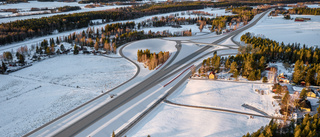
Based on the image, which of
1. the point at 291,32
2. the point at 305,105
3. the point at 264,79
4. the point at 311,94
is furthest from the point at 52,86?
the point at 291,32

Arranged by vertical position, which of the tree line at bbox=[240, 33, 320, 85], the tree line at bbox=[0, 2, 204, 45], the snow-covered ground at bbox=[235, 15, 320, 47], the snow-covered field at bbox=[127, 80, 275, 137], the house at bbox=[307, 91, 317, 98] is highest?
the tree line at bbox=[0, 2, 204, 45]

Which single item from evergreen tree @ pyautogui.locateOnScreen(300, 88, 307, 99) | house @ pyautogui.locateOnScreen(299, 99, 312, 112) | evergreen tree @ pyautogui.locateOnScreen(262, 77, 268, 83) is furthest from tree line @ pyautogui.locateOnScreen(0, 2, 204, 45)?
house @ pyautogui.locateOnScreen(299, 99, 312, 112)

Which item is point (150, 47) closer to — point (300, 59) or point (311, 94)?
point (300, 59)

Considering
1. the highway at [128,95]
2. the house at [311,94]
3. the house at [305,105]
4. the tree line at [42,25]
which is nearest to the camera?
the highway at [128,95]

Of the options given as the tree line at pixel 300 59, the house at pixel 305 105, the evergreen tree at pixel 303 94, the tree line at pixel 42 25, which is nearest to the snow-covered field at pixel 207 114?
the house at pixel 305 105

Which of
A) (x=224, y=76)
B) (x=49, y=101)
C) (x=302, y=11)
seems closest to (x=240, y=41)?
(x=224, y=76)

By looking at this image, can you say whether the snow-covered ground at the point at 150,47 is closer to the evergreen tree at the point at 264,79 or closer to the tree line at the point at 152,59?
the tree line at the point at 152,59

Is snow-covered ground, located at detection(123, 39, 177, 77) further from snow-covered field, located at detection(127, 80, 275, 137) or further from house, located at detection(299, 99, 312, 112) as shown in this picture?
house, located at detection(299, 99, 312, 112)
